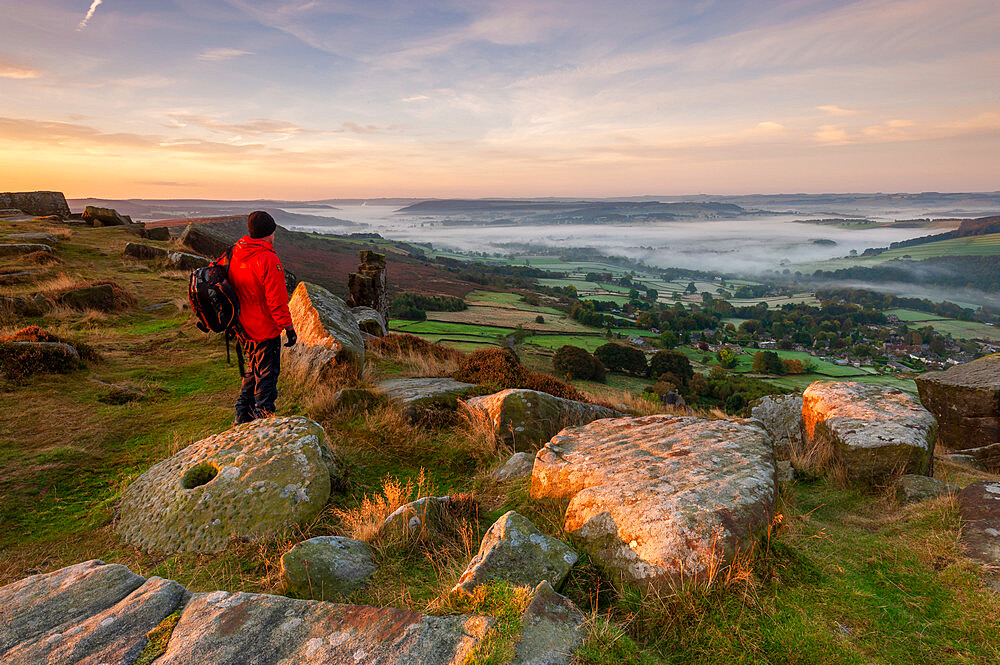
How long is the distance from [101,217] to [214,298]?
119ft

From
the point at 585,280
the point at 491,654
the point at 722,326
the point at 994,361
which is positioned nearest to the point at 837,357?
the point at 722,326

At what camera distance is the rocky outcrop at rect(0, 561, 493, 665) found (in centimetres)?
267

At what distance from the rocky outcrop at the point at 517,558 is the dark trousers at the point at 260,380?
16.1ft

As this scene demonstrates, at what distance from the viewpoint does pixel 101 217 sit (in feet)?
104

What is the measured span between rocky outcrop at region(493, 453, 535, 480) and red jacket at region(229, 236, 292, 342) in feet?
12.8

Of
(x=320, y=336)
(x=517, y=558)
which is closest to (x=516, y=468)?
(x=517, y=558)

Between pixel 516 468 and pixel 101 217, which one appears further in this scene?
pixel 101 217

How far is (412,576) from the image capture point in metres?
4.08

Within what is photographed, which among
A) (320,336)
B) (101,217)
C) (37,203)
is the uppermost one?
(37,203)

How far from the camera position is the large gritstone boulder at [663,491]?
12.5ft

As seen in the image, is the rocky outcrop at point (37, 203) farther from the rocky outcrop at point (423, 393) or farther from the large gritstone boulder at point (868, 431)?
the large gritstone boulder at point (868, 431)

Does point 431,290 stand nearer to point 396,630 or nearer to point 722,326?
point 722,326

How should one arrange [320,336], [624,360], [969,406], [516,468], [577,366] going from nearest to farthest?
[516,468] → [969,406] → [320,336] → [577,366] → [624,360]

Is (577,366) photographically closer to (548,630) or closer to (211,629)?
(548,630)
